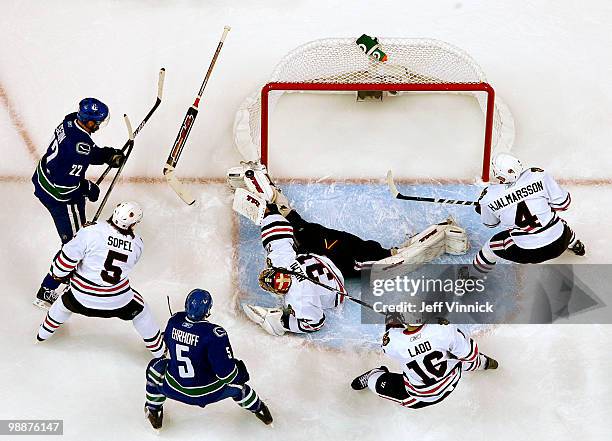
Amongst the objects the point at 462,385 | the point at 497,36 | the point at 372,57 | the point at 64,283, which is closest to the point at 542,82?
the point at 497,36

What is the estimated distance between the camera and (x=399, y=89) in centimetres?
708

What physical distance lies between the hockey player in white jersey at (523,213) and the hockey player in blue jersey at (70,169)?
5.11 ft

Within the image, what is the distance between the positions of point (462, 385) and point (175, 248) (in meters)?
1.39

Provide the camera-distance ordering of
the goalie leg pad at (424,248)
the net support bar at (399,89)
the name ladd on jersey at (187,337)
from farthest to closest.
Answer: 1. the net support bar at (399,89)
2. the goalie leg pad at (424,248)
3. the name ladd on jersey at (187,337)

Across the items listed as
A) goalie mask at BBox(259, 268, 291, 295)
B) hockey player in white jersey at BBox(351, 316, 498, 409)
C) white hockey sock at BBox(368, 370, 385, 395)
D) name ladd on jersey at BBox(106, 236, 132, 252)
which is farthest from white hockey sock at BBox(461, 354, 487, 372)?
name ladd on jersey at BBox(106, 236, 132, 252)

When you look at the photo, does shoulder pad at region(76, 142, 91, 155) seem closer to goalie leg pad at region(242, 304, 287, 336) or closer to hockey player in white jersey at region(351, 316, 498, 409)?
goalie leg pad at region(242, 304, 287, 336)

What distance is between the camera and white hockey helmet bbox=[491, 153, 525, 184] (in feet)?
21.2

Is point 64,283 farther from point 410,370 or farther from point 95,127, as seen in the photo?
point 410,370

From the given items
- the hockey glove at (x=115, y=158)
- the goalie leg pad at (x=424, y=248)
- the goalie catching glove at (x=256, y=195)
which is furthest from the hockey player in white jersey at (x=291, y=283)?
the hockey glove at (x=115, y=158)

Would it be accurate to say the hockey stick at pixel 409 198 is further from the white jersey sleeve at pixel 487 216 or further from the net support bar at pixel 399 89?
the net support bar at pixel 399 89

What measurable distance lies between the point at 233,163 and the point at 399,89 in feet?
2.65

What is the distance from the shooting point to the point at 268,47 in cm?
759

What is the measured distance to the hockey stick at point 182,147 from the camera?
22.9ft

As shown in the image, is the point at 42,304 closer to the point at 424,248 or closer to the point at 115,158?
the point at 115,158
